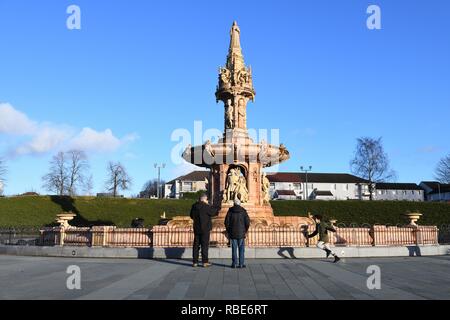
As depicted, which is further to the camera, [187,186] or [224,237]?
[187,186]

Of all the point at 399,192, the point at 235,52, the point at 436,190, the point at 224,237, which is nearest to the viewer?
the point at 224,237

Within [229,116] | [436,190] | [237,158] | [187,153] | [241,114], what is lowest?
[237,158]

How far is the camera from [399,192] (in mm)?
113438

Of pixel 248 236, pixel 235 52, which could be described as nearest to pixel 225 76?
pixel 235 52

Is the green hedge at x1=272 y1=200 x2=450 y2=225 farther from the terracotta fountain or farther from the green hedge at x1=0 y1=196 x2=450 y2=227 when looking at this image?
the terracotta fountain

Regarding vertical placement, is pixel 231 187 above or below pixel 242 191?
above

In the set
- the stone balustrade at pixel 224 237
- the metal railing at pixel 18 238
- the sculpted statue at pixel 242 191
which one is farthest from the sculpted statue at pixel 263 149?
the metal railing at pixel 18 238

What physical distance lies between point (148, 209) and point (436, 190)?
3618 inches

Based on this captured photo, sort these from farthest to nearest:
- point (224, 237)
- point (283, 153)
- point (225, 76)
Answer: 1. point (225, 76)
2. point (283, 153)
3. point (224, 237)

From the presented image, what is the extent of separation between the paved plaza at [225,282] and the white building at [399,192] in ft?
355

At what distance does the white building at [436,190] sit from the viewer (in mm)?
105375

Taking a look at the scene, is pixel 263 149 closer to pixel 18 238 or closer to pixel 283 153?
pixel 283 153
